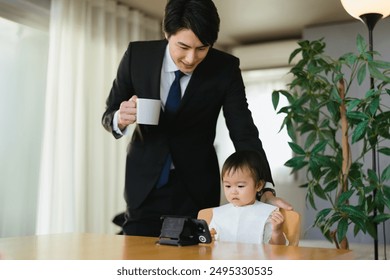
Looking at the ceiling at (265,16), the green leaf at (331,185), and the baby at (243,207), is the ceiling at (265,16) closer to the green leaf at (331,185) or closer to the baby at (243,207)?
the green leaf at (331,185)

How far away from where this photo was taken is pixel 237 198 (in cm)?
125

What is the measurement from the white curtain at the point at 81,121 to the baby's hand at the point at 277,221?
199 cm

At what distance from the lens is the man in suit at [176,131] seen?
134cm

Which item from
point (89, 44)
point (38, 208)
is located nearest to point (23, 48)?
point (89, 44)

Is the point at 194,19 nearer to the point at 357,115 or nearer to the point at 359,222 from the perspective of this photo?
the point at 357,115

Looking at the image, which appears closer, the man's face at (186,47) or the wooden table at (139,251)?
the wooden table at (139,251)

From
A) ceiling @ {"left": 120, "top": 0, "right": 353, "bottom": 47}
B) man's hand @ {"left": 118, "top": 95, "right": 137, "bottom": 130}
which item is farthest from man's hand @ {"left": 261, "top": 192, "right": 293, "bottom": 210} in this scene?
ceiling @ {"left": 120, "top": 0, "right": 353, "bottom": 47}

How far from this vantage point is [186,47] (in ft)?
3.94

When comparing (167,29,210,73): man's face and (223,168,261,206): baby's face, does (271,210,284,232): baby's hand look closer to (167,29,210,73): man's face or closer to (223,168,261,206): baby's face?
(223,168,261,206): baby's face

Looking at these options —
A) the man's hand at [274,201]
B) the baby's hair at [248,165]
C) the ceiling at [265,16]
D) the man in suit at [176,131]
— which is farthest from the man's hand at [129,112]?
the ceiling at [265,16]

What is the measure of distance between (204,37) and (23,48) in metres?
1.86

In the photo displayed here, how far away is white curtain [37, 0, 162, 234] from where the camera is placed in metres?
2.95

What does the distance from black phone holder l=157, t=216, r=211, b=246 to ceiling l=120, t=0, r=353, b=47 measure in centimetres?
206
